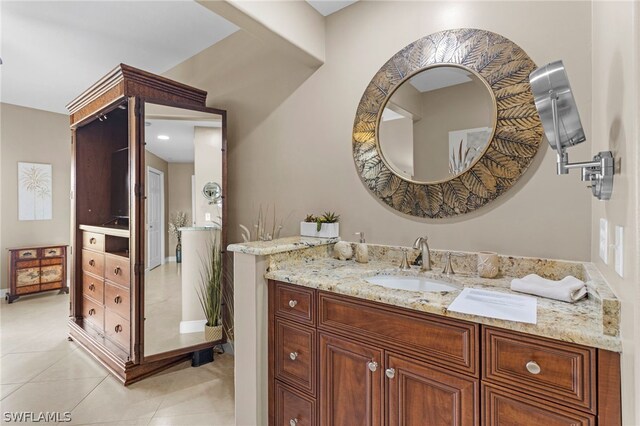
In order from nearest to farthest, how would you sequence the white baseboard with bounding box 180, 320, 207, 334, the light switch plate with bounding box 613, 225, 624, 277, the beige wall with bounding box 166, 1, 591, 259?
the light switch plate with bounding box 613, 225, 624, 277 → the beige wall with bounding box 166, 1, 591, 259 → the white baseboard with bounding box 180, 320, 207, 334

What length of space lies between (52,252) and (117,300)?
9.63 ft

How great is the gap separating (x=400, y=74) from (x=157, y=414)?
8.52 feet

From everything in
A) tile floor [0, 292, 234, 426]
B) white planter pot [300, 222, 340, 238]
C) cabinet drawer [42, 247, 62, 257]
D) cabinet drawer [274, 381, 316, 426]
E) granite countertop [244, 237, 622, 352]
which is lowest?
tile floor [0, 292, 234, 426]

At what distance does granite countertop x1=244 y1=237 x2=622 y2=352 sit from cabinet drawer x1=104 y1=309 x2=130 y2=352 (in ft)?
4.92

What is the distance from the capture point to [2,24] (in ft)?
8.30

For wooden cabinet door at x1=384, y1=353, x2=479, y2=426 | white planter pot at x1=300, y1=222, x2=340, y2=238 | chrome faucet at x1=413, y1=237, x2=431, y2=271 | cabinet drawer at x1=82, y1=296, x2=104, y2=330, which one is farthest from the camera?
cabinet drawer at x1=82, y1=296, x2=104, y2=330

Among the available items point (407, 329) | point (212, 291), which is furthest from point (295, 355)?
point (212, 291)

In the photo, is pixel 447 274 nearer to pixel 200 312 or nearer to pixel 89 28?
pixel 200 312

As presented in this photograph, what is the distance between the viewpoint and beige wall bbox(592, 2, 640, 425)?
26.0 inches

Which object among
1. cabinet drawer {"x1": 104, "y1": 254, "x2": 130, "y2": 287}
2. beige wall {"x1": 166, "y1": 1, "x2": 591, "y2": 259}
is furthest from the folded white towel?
cabinet drawer {"x1": 104, "y1": 254, "x2": 130, "y2": 287}

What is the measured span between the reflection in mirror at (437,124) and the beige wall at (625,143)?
1.63ft

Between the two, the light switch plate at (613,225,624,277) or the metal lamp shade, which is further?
the metal lamp shade

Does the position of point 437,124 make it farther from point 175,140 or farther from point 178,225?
point 178,225

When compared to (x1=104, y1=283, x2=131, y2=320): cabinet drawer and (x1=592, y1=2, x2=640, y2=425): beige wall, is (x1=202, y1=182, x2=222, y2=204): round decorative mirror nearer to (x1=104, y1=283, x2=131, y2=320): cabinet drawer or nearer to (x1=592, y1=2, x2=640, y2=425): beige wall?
(x1=104, y1=283, x2=131, y2=320): cabinet drawer
